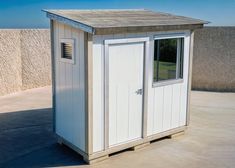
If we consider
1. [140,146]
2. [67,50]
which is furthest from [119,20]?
A: [140,146]

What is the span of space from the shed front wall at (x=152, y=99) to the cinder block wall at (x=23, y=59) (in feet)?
16.6

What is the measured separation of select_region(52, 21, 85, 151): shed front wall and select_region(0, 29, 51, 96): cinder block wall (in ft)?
13.7

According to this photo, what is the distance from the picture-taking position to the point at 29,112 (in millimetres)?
7855

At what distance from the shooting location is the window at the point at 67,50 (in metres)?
5.03

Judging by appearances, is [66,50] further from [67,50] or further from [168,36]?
[168,36]

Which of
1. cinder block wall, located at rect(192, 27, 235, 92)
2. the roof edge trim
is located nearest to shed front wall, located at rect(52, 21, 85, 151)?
the roof edge trim

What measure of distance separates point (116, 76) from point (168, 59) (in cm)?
120

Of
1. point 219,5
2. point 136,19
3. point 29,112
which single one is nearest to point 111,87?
point 136,19

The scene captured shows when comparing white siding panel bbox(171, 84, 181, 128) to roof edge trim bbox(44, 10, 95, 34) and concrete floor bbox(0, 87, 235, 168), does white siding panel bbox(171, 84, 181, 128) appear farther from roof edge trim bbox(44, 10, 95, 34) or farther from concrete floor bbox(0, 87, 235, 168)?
roof edge trim bbox(44, 10, 95, 34)

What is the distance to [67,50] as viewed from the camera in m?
5.20

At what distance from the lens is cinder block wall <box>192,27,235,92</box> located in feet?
32.4

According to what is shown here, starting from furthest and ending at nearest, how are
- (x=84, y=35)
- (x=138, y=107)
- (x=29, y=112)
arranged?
1. (x=29, y=112)
2. (x=138, y=107)
3. (x=84, y=35)

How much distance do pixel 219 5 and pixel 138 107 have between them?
39.4ft

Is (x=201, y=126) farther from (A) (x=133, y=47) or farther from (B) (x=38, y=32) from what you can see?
(B) (x=38, y=32)
